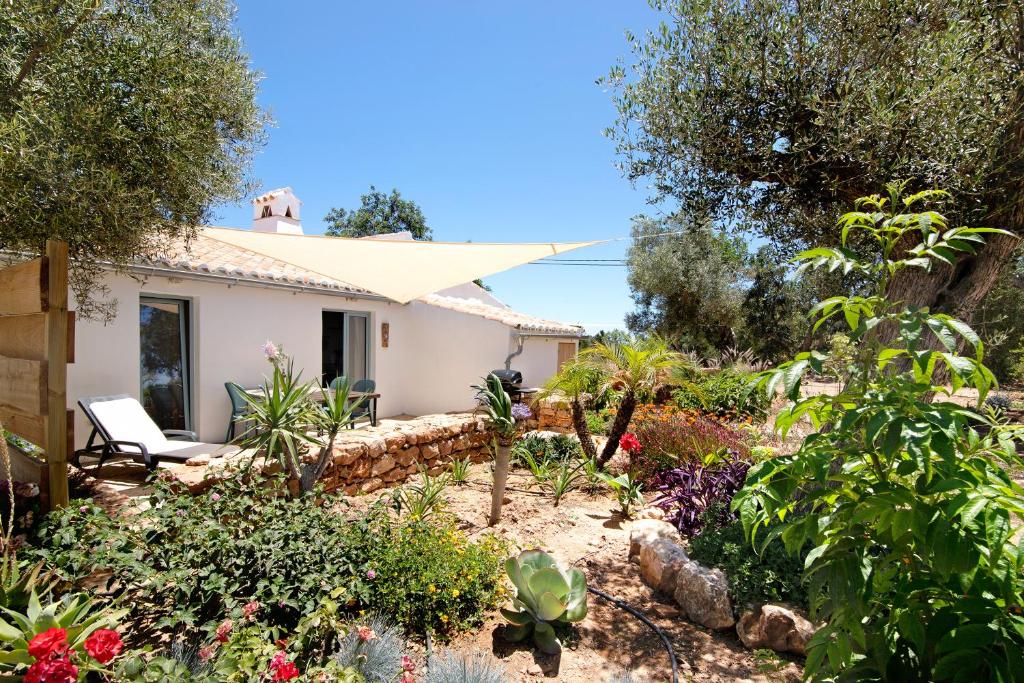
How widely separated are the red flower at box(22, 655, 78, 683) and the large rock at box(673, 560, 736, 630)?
13.5ft

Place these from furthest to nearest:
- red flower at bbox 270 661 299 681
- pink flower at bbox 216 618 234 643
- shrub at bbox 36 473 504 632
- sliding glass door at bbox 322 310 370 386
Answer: sliding glass door at bbox 322 310 370 386 < shrub at bbox 36 473 504 632 < pink flower at bbox 216 618 234 643 < red flower at bbox 270 661 299 681

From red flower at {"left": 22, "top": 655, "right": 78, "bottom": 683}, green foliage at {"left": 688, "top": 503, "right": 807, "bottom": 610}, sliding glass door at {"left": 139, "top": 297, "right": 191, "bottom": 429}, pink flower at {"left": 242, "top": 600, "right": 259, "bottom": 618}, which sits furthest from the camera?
sliding glass door at {"left": 139, "top": 297, "right": 191, "bottom": 429}

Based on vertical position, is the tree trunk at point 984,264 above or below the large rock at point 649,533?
above

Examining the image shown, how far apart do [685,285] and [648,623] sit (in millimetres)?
20707

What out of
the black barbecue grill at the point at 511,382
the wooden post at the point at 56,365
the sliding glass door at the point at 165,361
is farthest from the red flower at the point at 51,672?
the black barbecue grill at the point at 511,382

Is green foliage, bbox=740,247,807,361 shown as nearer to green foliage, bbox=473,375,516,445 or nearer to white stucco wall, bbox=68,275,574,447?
white stucco wall, bbox=68,275,574,447

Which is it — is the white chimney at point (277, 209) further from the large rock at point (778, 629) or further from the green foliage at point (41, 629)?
the large rock at point (778, 629)

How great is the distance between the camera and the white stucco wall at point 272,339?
7.39 metres

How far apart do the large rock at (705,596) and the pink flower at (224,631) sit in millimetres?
3519

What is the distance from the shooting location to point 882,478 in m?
1.81

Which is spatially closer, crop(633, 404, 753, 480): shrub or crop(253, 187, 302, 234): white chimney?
crop(633, 404, 753, 480): shrub

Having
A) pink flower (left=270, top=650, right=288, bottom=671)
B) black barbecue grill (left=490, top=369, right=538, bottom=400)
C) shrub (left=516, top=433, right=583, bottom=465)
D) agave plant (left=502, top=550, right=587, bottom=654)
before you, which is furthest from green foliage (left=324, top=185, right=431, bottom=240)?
pink flower (left=270, top=650, right=288, bottom=671)

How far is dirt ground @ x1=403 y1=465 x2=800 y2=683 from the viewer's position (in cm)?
359

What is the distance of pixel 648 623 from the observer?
4152 mm
